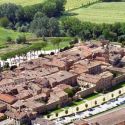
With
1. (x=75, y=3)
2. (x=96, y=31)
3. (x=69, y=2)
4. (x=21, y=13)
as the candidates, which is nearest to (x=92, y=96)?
(x=96, y=31)

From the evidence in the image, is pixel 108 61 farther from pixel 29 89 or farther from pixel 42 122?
pixel 42 122

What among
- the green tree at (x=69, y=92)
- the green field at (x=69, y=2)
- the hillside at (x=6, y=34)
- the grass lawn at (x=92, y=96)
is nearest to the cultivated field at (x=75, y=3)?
the green field at (x=69, y=2)

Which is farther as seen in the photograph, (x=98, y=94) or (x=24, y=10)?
(x=24, y=10)

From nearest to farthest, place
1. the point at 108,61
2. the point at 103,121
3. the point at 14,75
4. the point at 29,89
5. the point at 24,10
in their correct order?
the point at 103,121
the point at 29,89
the point at 14,75
the point at 108,61
the point at 24,10

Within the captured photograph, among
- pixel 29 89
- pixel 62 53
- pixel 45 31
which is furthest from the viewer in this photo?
pixel 45 31

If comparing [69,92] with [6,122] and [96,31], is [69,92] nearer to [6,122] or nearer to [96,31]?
[6,122]

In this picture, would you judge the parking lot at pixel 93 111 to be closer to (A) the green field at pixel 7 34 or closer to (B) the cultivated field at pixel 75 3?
(A) the green field at pixel 7 34

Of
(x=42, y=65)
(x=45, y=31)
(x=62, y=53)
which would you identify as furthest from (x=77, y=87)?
(x=45, y=31)
